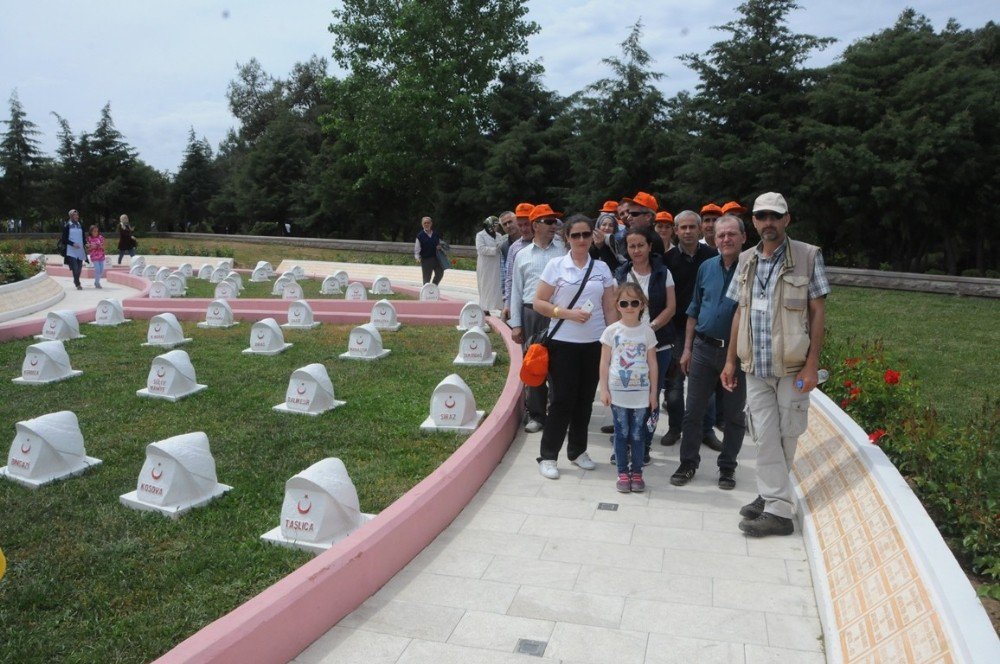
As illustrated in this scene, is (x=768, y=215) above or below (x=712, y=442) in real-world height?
above

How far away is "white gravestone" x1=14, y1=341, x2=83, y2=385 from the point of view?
29.3 feet

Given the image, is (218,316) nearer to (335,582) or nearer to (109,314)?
(109,314)

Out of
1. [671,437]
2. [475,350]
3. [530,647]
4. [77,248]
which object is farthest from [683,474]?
[77,248]

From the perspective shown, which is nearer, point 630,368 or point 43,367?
point 630,368

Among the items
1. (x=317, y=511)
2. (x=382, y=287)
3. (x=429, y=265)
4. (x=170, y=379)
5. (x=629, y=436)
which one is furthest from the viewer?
(x=382, y=287)

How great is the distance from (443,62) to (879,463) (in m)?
32.3

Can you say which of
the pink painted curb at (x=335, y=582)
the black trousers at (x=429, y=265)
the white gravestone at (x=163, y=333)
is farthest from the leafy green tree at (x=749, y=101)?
the pink painted curb at (x=335, y=582)

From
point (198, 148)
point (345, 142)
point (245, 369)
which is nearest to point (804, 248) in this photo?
point (245, 369)

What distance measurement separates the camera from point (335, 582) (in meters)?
3.75

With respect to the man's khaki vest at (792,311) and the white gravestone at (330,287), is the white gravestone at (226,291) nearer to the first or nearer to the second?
the white gravestone at (330,287)

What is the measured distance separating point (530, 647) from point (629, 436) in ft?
7.25

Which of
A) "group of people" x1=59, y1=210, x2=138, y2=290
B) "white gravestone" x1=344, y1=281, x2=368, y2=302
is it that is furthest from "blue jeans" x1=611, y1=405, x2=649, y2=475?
"group of people" x1=59, y1=210, x2=138, y2=290

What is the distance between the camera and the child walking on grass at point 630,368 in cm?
531

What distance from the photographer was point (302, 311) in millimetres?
12875
